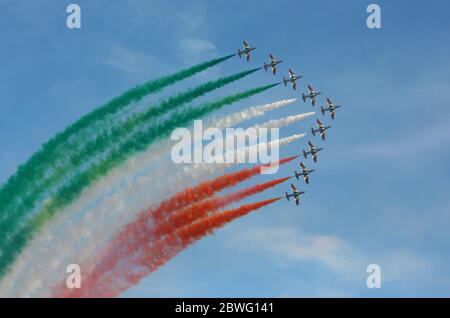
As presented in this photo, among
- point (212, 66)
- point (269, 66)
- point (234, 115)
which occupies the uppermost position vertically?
point (269, 66)

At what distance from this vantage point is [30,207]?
367 feet
